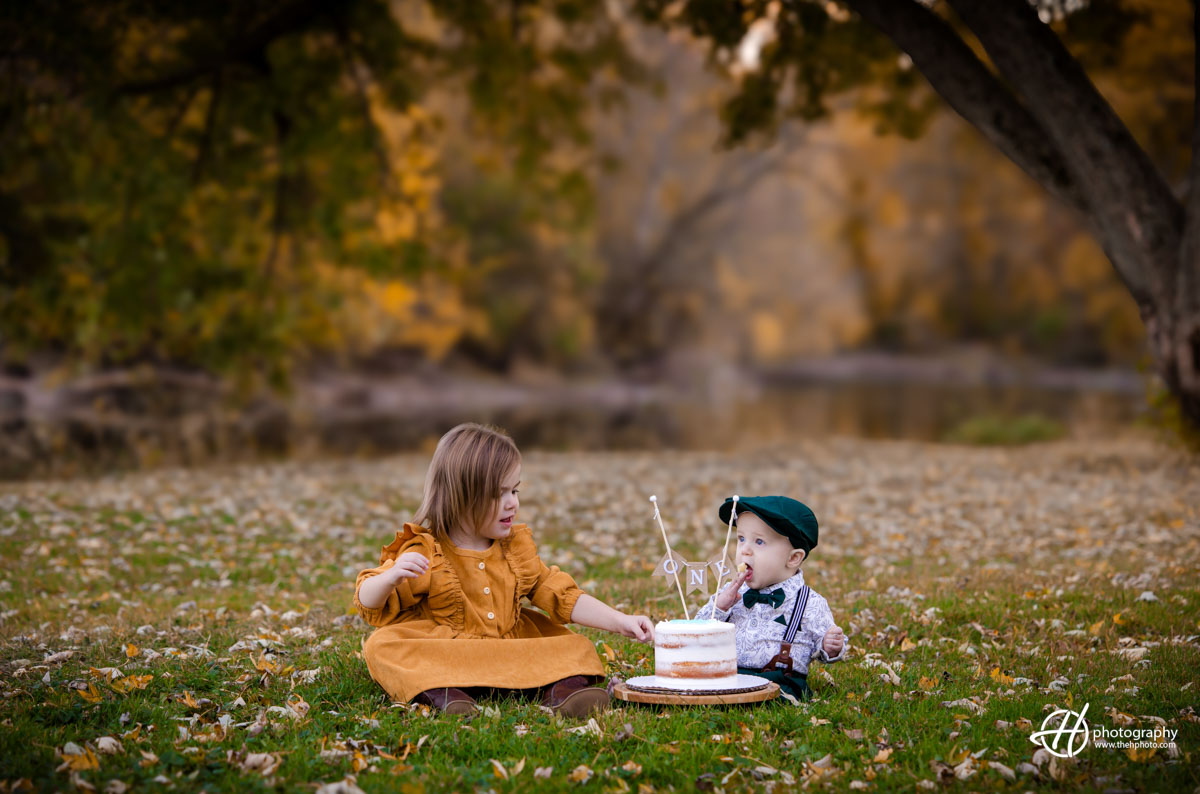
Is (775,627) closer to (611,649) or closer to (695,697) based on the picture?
(695,697)

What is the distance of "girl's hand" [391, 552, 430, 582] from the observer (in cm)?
575

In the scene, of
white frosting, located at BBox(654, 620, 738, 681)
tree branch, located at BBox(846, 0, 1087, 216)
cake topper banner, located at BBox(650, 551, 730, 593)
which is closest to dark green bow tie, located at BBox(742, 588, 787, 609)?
cake topper banner, located at BBox(650, 551, 730, 593)

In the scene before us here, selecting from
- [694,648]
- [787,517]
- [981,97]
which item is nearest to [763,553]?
[787,517]

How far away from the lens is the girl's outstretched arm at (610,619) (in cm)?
612

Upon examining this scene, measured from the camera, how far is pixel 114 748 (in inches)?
206

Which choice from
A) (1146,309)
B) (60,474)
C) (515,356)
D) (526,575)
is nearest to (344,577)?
(526,575)

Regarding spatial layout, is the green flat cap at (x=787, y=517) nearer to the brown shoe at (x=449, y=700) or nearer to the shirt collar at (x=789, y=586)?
the shirt collar at (x=789, y=586)

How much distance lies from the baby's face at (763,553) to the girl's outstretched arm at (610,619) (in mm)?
697

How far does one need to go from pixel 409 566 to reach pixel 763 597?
210 centimetres

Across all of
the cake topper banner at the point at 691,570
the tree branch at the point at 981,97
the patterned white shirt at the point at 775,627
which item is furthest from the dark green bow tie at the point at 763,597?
the tree branch at the point at 981,97

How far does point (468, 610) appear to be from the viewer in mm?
6195

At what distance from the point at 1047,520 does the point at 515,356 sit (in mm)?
40602

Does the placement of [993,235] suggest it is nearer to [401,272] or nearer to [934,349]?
[934,349]

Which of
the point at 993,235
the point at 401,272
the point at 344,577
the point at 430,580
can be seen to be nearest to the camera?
the point at 430,580
